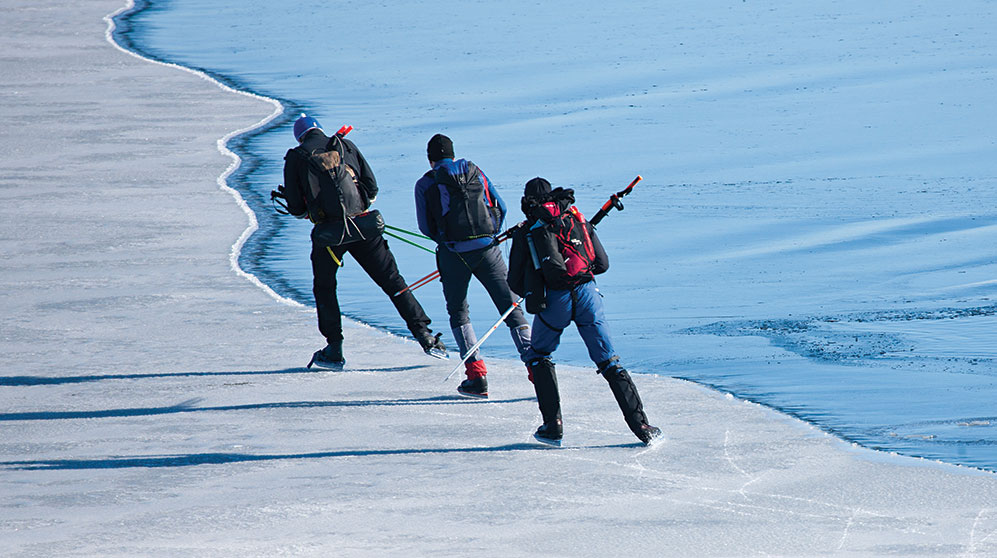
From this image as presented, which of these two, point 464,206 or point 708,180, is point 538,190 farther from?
point 708,180

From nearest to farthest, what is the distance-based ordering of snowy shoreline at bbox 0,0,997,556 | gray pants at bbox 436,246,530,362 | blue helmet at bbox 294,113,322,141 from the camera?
1. snowy shoreline at bbox 0,0,997,556
2. gray pants at bbox 436,246,530,362
3. blue helmet at bbox 294,113,322,141

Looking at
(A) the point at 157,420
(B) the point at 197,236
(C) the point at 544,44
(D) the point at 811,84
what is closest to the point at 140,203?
(B) the point at 197,236

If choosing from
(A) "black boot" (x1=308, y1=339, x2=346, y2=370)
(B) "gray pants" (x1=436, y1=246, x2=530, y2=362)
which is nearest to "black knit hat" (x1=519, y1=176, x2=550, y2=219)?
(B) "gray pants" (x1=436, y1=246, x2=530, y2=362)

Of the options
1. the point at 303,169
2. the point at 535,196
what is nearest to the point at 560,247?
the point at 535,196

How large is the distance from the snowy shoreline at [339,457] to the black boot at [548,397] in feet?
0.39

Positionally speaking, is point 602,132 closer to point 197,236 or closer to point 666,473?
point 197,236

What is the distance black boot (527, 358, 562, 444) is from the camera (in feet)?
25.3

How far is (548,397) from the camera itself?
773cm

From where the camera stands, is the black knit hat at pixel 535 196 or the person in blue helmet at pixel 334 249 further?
the person in blue helmet at pixel 334 249

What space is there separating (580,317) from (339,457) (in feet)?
5.03

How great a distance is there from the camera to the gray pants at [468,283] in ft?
28.5

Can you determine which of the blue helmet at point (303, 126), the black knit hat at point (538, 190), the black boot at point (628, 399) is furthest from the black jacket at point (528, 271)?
the blue helmet at point (303, 126)

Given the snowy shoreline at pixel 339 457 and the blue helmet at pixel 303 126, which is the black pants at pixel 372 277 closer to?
the snowy shoreline at pixel 339 457

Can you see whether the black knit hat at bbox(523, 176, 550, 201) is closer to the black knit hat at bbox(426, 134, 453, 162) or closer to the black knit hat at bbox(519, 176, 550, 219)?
the black knit hat at bbox(519, 176, 550, 219)
